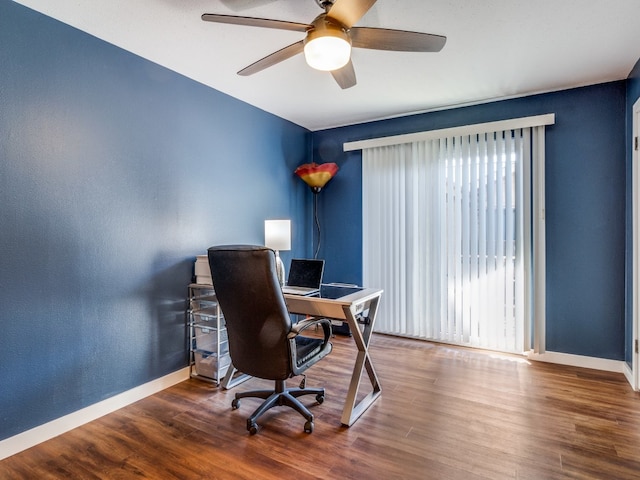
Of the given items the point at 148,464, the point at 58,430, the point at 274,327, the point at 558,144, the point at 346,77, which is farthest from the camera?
the point at 558,144

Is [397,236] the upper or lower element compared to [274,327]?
upper

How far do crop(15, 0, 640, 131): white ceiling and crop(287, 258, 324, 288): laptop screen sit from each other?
1540 millimetres

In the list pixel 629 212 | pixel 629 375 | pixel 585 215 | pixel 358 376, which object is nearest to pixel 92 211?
pixel 358 376

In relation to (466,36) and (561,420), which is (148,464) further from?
(466,36)

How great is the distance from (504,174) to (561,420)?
2107 millimetres

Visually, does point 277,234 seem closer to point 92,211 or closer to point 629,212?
point 92,211

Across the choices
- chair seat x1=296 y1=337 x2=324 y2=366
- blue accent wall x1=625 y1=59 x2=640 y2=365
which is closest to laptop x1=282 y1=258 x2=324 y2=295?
chair seat x1=296 y1=337 x2=324 y2=366

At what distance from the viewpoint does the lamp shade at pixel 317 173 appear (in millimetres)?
4055

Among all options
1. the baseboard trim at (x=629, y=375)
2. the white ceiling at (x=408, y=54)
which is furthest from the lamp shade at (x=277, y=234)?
the baseboard trim at (x=629, y=375)

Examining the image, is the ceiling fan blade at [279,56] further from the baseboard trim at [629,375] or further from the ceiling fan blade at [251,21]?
the baseboard trim at [629,375]

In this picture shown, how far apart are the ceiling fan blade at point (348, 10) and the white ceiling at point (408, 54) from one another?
392mm

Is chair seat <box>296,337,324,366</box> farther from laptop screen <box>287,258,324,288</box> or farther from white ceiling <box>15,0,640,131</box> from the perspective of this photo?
white ceiling <box>15,0,640,131</box>

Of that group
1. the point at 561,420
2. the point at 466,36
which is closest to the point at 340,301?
the point at 561,420

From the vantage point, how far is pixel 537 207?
10.5 feet
